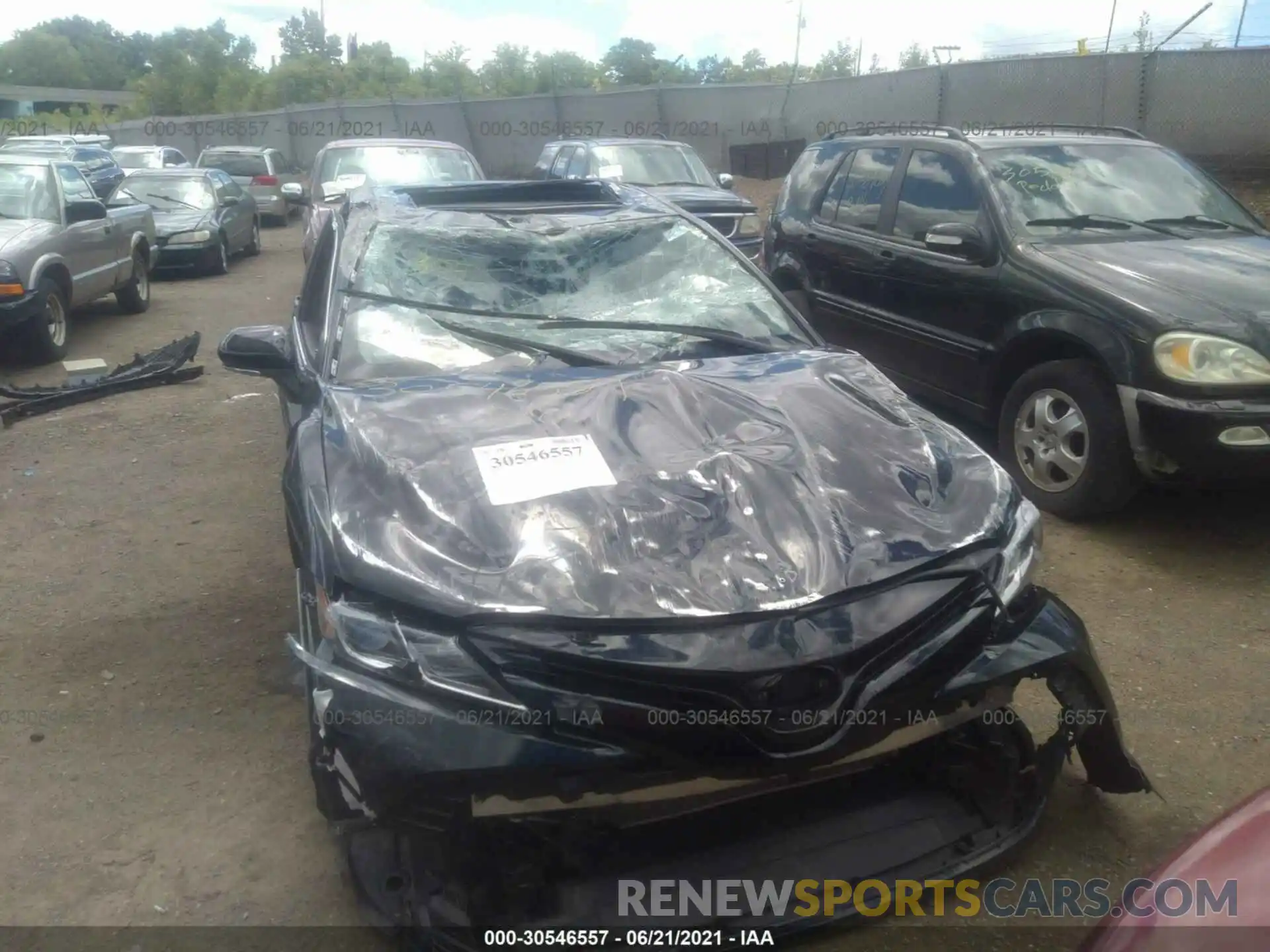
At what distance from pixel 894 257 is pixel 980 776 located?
4047 millimetres

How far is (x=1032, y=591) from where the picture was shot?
2.66m

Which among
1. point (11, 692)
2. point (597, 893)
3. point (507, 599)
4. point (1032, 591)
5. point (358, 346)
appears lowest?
point (11, 692)

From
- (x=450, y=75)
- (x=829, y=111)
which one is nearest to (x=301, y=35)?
(x=450, y=75)

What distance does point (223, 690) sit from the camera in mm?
3764

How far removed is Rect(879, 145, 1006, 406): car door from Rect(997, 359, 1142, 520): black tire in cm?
35

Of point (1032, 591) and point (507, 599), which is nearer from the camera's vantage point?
point (507, 599)

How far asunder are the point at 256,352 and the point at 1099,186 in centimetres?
453

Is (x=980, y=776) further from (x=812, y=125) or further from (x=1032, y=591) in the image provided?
(x=812, y=125)

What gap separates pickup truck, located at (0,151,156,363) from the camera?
8.32 m

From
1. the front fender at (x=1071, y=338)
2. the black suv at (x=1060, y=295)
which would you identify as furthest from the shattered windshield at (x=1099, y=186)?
the front fender at (x=1071, y=338)

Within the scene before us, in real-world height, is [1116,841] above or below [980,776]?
below

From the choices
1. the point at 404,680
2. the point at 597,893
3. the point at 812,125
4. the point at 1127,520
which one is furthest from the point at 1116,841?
the point at 812,125

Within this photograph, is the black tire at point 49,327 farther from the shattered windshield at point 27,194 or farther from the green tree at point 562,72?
the green tree at point 562,72

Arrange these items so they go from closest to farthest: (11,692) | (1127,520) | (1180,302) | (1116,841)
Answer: (1116,841) → (11,692) → (1180,302) → (1127,520)
